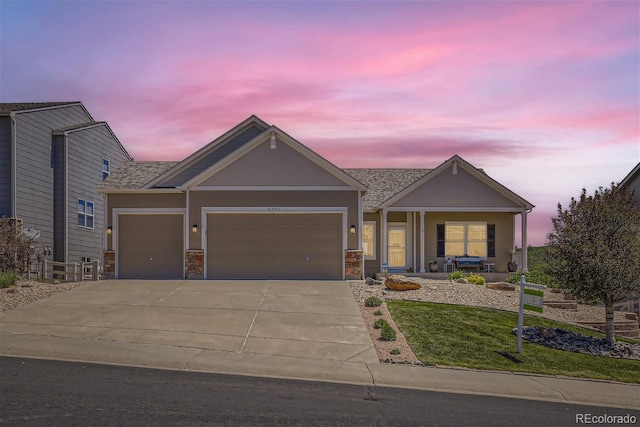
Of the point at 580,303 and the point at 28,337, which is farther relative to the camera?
the point at 580,303

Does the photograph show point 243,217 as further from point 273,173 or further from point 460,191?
point 460,191

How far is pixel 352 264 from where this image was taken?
76.6ft

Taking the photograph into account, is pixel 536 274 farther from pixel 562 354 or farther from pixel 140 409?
pixel 140 409

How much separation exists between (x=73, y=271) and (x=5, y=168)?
539 centimetres

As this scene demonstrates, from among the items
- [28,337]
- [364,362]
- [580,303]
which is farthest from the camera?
[580,303]

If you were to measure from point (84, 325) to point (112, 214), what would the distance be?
9.68 meters

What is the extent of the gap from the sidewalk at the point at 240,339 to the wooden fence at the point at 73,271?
3.29 meters

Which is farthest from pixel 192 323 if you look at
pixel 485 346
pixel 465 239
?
pixel 465 239

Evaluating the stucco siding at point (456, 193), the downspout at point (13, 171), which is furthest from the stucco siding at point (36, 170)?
the stucco siding at point (456, 193)

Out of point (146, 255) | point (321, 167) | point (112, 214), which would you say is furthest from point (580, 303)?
point (112, 214)

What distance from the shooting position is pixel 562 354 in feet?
48.7

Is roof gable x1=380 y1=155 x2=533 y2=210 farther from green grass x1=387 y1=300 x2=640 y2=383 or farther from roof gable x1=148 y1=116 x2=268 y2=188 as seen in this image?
green grass x1=387 y1=300 x2=640 y2=383

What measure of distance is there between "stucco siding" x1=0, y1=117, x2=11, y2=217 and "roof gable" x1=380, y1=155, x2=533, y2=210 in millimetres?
17235

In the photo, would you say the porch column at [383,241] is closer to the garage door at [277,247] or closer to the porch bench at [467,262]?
the porch bench at [467,262]
